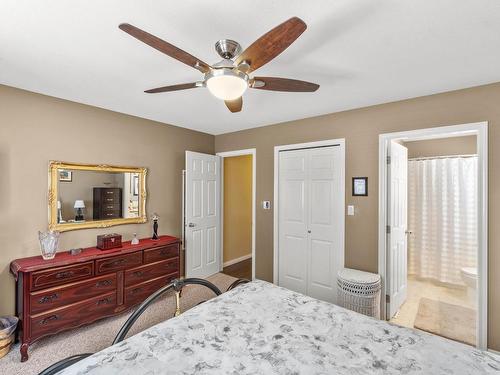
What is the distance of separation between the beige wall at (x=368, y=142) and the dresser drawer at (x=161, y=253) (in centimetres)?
125

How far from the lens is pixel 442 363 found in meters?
1.17

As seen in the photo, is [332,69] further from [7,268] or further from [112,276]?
[7,268]

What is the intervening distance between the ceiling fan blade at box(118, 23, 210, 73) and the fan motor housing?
0.71ft

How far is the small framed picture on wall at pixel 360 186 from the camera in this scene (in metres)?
2.95

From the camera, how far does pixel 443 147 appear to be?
3.88 metres

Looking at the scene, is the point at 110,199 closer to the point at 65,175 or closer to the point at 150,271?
the point at 65,175

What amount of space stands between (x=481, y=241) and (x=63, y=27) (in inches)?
141

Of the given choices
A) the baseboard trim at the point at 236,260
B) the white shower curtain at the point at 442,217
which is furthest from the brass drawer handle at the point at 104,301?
the white shower curtain at the point at 442,217

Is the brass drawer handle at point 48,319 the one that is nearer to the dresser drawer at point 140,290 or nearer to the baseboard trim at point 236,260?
the dresser drawer at point 140,290

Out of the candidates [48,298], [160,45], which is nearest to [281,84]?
[160,45]

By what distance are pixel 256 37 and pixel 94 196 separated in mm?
2569

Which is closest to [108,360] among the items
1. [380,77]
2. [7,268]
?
[7,268]

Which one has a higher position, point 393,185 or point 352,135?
point 352,135

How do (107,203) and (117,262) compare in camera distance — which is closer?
(117,262)
